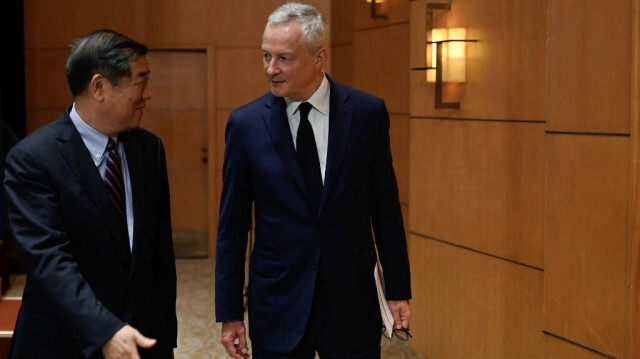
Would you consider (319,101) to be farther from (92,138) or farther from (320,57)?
(92,138)

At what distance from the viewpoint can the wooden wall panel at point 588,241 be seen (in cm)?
342

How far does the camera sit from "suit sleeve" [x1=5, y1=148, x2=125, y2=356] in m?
2.22

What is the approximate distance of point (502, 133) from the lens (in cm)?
495

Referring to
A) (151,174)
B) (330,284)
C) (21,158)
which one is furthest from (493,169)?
(21,158)

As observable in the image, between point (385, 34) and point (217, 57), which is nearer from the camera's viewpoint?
point (385, 34)

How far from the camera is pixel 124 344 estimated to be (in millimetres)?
2215

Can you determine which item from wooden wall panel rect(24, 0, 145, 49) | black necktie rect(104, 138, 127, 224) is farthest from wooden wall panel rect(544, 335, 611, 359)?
wooden wall panel rect(24, 0, 145, 49)

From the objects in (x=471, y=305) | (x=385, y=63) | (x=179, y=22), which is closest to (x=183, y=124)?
(x=179, y=22)

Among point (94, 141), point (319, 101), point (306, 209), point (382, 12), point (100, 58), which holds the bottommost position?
point (306, 209)

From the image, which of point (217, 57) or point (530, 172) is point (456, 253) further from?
point (217, 57)

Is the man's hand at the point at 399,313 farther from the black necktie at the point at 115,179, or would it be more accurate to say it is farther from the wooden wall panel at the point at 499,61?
the wooden wall panel at the point at 499,61

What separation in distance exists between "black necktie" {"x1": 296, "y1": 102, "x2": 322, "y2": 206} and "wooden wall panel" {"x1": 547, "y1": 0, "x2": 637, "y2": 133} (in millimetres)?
1370

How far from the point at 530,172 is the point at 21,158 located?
3.12m

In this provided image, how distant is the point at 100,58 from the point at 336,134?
0.75m
